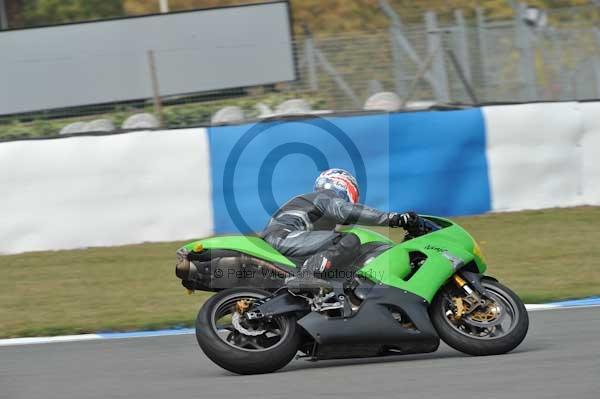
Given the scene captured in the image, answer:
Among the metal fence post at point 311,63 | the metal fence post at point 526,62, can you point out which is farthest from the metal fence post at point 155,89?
the metal fence post at point 526,62

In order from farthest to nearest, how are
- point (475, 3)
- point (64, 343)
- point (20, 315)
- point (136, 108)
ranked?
point (475, 3) < point (136, 108) < point (20, 315) < point (64, 343)

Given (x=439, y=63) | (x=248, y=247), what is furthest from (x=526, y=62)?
(x=248, y=247)

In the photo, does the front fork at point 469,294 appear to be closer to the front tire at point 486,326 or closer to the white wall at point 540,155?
the front tire at point 486,326

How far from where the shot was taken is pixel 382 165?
40.8ft

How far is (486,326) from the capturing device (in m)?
6.45

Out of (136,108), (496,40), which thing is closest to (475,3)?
(496,40)

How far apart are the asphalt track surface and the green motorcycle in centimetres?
13

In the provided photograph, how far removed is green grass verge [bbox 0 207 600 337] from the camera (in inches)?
354

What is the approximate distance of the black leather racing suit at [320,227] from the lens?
648cm

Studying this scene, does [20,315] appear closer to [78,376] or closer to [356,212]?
[78,376]

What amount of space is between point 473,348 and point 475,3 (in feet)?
70.7

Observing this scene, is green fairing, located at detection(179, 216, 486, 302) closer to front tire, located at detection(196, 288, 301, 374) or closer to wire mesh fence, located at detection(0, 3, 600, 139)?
front tire, located at detection(196, 288, 301, 374)

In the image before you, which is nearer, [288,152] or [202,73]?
[288,152]

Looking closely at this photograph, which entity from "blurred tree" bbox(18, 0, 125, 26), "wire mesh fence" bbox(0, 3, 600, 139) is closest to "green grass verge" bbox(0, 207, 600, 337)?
"wire mesh fence" bbox(0, 3, 600, 139)
